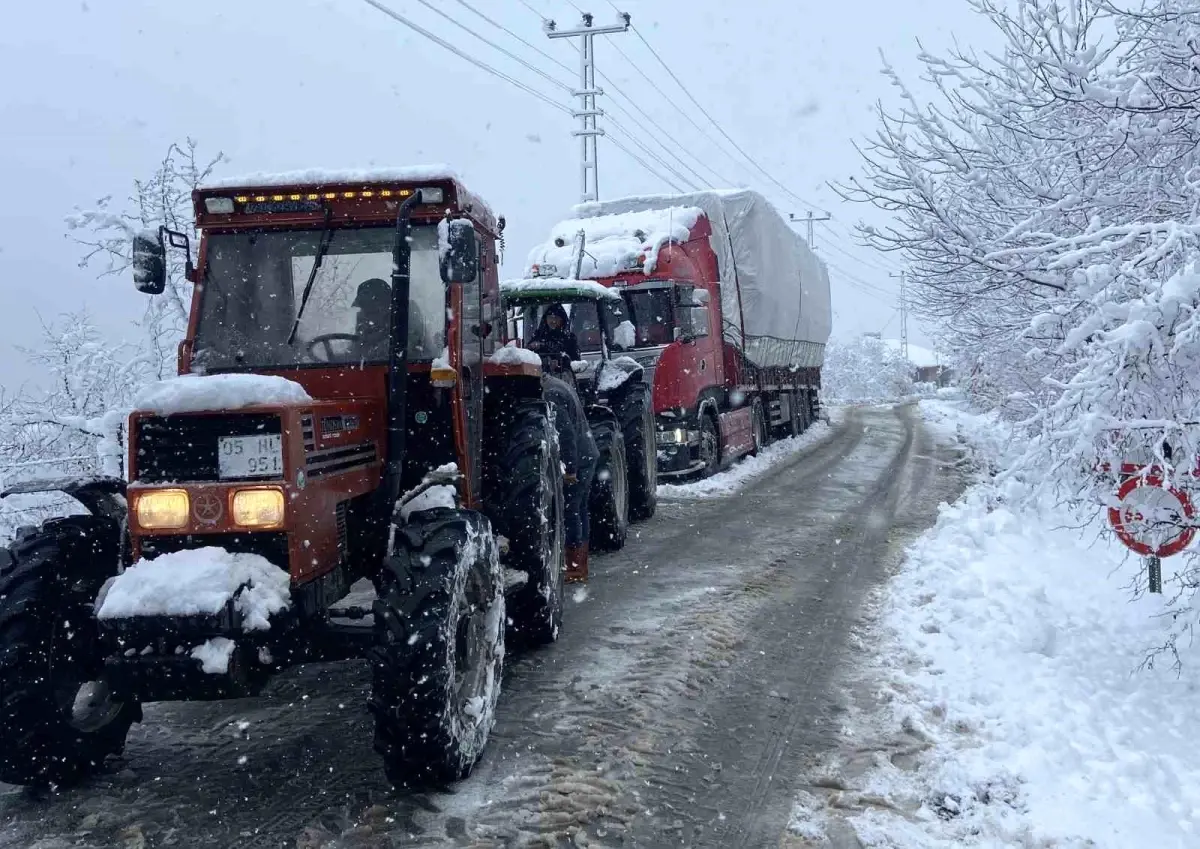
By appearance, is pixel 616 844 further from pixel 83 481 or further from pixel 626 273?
pixel 626 273

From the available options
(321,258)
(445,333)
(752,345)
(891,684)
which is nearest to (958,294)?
(891,684)

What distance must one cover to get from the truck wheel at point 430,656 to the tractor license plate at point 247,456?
626 millimetres

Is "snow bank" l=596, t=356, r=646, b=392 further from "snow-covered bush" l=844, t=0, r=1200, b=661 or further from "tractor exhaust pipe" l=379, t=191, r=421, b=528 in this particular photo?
"tractor exhaust pipe" l=379, t=191, r=421, b=528

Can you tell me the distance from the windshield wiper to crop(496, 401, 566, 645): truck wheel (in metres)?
1.51

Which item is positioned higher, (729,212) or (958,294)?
(729,212)

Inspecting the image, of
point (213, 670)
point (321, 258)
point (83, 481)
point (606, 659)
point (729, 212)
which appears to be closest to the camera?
point (213, 670)

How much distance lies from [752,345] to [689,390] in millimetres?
3573

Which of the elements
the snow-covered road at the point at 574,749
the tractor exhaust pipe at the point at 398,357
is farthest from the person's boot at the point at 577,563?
the tractor exhaust pipe at the point at 398,357

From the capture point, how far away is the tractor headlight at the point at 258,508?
12.5ft

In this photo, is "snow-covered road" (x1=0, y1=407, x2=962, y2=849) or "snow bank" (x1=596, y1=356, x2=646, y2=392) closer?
"snow-covered road" (x1=0, y1=407, x2=962, y2=849)

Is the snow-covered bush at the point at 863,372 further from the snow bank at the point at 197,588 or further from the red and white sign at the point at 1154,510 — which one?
the snow bank at the point at 197,588

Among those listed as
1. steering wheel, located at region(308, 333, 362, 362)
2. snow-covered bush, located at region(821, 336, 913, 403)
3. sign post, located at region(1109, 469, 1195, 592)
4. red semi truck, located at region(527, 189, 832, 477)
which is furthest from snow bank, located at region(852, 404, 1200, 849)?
snow-covered bush, located at region(821, 336, 913, 403)

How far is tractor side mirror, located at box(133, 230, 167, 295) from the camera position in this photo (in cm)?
500

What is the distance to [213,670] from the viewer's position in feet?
11.6
